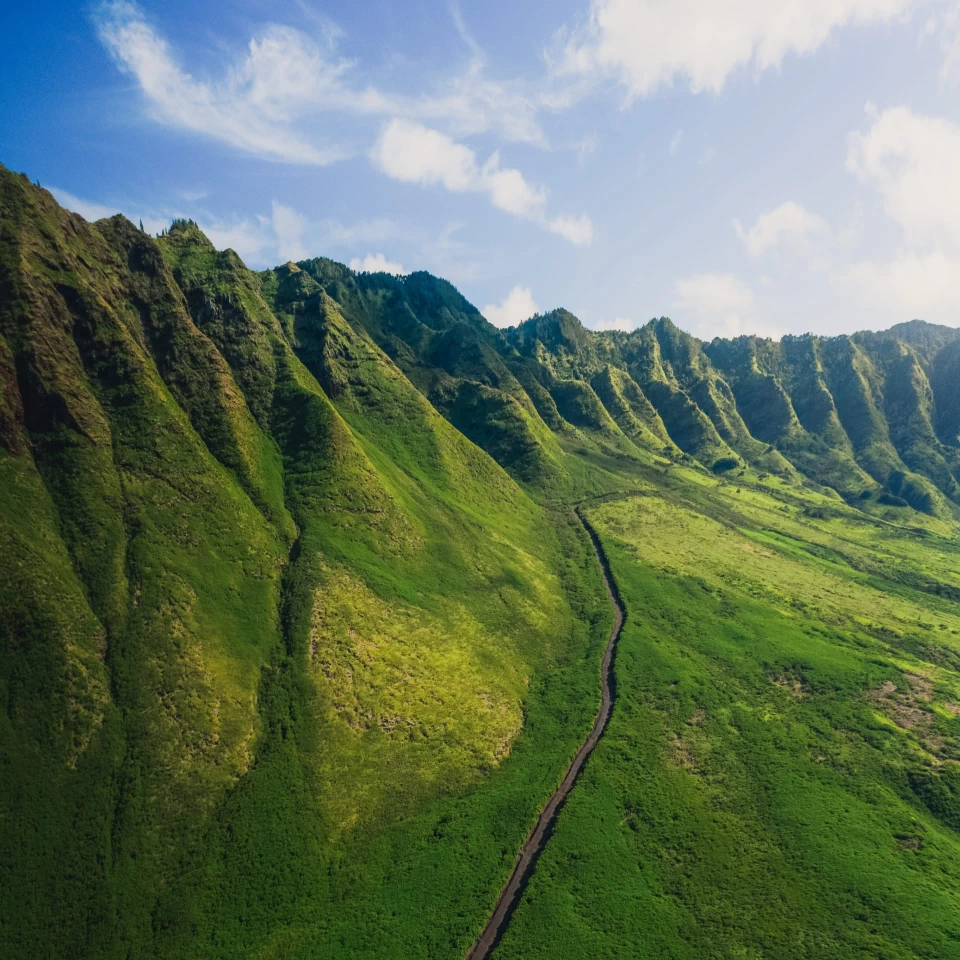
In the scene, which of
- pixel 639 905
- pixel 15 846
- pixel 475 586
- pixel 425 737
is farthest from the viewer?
pixel 475 586

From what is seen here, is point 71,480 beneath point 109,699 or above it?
above

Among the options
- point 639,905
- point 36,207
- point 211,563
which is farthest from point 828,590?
point 36,207

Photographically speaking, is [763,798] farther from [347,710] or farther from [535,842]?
[347,710]

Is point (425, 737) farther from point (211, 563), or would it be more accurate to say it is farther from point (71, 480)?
point (71, 480)

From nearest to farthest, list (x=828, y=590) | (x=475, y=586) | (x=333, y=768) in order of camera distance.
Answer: (x=333, y=768) < (x=475, y=586) < (x=828, y=590)

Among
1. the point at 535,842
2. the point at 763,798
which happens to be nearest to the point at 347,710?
the point at 535,842

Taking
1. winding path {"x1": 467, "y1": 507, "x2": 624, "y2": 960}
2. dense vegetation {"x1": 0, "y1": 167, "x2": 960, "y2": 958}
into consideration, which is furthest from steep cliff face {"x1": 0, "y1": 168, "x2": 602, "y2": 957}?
winding path {"x1": 467, "y1": 507, "x2": 624, "y2": 960}
